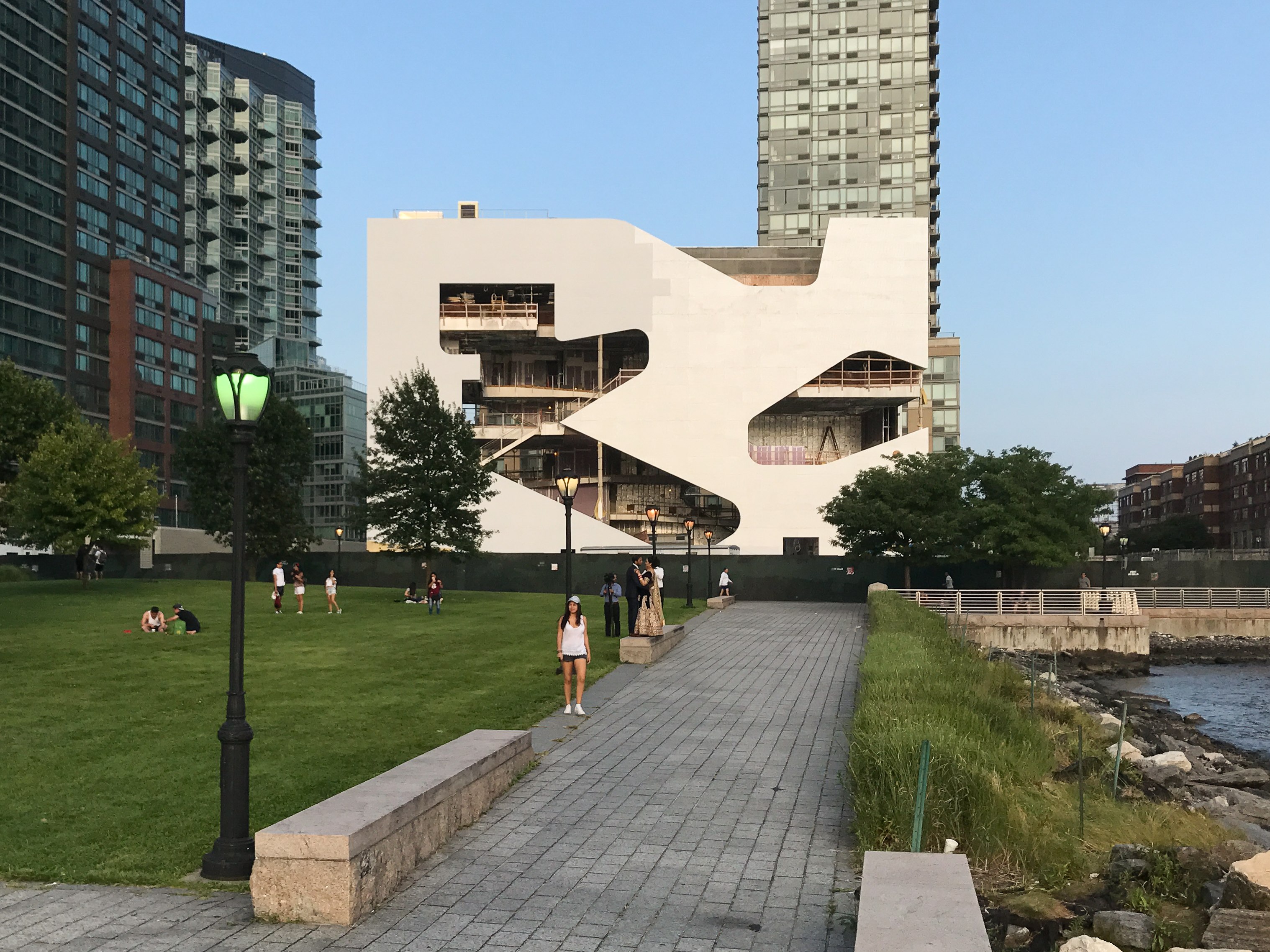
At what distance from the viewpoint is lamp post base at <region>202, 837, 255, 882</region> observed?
7.87m

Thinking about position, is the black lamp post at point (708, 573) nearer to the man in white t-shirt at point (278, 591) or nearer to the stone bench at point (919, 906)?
the man in white t-shirt at point (278, 591)

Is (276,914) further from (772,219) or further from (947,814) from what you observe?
(772,219)

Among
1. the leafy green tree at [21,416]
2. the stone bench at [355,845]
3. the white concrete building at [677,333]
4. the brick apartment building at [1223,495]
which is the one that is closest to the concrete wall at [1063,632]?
the white concrete building at [677,333]

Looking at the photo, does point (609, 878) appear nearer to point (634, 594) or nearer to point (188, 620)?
point (634, 594)

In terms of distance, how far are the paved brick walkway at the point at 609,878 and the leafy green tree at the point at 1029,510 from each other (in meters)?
38.7

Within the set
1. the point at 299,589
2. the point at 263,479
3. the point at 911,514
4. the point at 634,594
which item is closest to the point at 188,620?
the point at 299,589

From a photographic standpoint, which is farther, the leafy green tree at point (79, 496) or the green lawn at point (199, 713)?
the leafy green tree at point (79, 496)

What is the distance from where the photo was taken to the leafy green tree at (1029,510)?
50.3 meters

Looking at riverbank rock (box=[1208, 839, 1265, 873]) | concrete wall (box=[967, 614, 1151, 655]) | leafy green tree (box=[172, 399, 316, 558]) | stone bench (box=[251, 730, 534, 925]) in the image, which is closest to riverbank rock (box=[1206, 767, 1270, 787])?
riverbank rock (box=[1208, 839, 1265, 873])

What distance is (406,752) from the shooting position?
1266 centimetres

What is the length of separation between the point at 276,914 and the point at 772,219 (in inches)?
4293

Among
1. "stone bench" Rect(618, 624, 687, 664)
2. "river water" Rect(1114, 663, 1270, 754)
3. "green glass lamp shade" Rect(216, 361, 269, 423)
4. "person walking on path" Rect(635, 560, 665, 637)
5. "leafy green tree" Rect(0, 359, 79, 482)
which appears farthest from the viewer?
"leafy green tree" Rect(0, 359, 79, 482)

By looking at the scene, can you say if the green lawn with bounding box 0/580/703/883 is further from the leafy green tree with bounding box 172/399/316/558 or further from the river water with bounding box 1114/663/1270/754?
the leafy green tree with bounding box 172/399/316/558

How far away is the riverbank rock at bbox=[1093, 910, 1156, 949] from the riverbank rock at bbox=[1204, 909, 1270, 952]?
302mm
